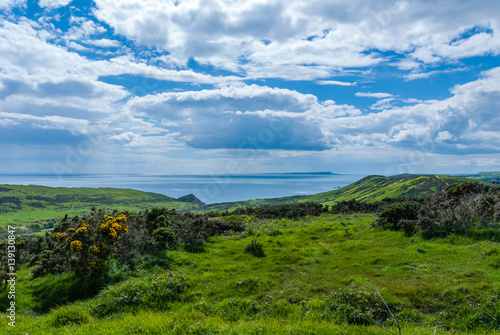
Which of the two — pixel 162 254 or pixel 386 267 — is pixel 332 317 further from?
pixel 162 254

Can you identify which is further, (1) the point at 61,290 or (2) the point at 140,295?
(1) the point at 61,290

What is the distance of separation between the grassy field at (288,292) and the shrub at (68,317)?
3cm

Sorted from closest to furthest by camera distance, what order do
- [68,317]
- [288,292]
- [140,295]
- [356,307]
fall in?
[356,307], [68,317], [288,292], [140,295]

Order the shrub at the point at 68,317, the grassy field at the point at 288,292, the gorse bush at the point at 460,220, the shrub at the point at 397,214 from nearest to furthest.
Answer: the grassy field at the point at 288,292, the shrub at the point at 68,317, the gorse bush at the point at 460,220, the shrub at the point at 397,214

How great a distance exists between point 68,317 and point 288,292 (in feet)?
23.1

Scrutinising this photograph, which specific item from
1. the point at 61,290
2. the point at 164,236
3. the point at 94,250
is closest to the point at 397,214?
the point at 164,236

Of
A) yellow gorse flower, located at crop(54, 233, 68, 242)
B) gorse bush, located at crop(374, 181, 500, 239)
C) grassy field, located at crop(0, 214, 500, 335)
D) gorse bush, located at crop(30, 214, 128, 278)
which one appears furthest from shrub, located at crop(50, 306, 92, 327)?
gorse bush, located at crop(374, 181, 500, 239)

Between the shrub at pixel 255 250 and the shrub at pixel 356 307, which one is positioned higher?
the shrub at pixel 356 307

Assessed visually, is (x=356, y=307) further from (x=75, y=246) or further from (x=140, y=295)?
(x=75, y=246)

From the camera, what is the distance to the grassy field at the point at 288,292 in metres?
6.74

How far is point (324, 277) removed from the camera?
10.9 m

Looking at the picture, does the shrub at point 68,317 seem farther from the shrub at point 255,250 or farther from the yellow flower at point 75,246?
the shrub at point 255,250

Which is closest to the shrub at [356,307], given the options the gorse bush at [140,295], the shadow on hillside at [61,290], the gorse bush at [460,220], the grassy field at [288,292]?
the grassy field at [288,292]

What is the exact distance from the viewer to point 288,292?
31.0ft
